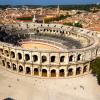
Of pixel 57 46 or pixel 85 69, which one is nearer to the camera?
pixel 85 69

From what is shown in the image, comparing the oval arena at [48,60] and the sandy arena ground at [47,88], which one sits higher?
the oval arena at [48,60]

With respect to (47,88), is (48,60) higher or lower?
higher

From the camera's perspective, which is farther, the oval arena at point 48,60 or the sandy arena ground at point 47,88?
the oval arena at point 48,60

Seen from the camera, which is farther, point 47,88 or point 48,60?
point 48,60

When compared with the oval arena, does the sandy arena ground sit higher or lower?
lower

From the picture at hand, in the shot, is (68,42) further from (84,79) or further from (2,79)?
(2,79)

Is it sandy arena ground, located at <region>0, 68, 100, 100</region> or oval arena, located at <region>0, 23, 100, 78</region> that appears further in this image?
oval arena, located at <region>0, 23, 100, 78</region>

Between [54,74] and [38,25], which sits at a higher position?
[38,25]

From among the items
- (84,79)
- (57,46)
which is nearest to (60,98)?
(84,79)
